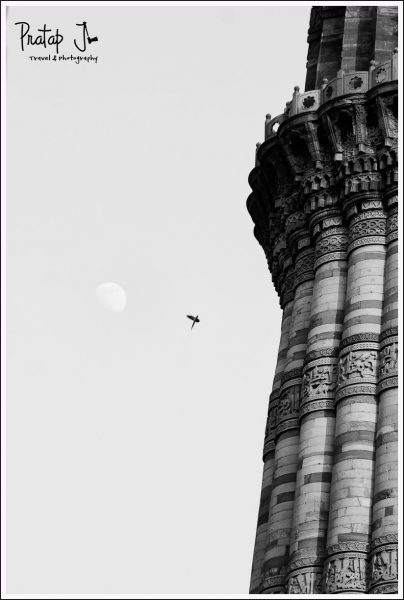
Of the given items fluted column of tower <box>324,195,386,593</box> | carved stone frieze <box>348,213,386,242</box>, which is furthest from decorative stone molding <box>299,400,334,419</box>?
carved stone frieze <box>348,213,386,242</box>

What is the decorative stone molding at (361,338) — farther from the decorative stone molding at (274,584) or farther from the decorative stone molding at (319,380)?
the decorative stone molding at (274,584)

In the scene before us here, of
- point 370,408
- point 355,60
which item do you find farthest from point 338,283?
point 355,60

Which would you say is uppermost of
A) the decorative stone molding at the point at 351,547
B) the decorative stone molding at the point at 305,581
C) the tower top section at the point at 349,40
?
the tower top section at the point at 349,40

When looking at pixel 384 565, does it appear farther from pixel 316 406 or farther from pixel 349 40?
pixel 349 40

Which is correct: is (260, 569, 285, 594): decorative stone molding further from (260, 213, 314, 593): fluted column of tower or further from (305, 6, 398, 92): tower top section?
(305, 6, 398, 92): tower top section

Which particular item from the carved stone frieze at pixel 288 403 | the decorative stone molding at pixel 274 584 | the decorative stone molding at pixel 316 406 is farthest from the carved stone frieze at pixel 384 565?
the carved stone frieze at pixel 288 403

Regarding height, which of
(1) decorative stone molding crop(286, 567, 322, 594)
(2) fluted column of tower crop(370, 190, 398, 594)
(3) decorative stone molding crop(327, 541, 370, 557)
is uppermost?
(2) fluted column of tower crop(370, 190, 398, 594)

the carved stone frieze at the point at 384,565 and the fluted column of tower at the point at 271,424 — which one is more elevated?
the fluted column of tower at the point at 271,424
